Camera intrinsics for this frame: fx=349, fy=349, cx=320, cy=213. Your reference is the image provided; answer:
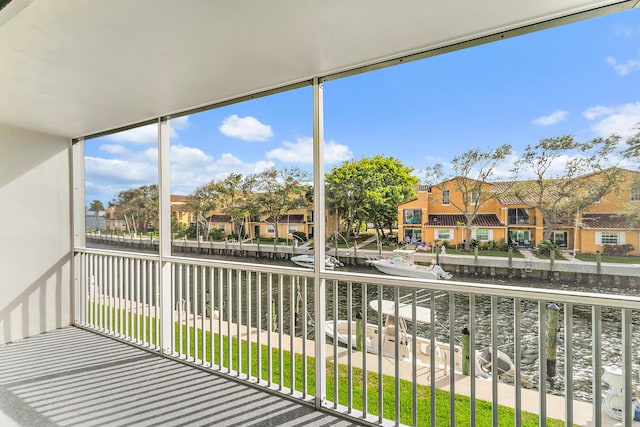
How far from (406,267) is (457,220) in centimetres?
Answer: 42

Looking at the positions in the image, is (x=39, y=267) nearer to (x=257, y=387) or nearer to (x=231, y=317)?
(x=231, y=317)

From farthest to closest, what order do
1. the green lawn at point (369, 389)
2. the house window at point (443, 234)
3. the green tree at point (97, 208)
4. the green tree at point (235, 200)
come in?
1. the green tree at point (97, 208)
2. the green tree at point (235, 200)
3. the green lawn at point (369, 389)
4. the house window at point (443, 234)

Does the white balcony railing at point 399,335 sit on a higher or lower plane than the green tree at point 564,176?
lower

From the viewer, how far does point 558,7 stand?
62.7 inches

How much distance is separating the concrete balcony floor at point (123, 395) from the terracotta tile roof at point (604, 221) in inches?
69.6

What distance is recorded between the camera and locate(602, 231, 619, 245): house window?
5.29 feet

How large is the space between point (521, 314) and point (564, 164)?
82 cm

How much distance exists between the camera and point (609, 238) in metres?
1.63

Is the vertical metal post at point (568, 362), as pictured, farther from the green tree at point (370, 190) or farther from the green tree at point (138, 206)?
the green tree at point (138, 206)

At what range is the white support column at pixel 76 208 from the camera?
4016 mm

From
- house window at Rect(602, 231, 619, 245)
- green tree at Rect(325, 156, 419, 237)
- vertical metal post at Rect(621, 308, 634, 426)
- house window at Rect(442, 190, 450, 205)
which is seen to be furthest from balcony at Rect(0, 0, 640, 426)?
house window at Rect(442, 190, 450, 205)

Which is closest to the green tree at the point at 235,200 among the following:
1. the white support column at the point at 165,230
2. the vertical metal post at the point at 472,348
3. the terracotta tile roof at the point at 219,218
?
the terracotta tile roof at the point at 219,218

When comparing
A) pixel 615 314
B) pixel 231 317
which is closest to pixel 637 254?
pixel 615 314

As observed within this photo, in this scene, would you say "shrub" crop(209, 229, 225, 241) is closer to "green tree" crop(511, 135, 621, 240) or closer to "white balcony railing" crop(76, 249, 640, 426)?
"white balcony railing" crop(76, 249, 640, 426)
